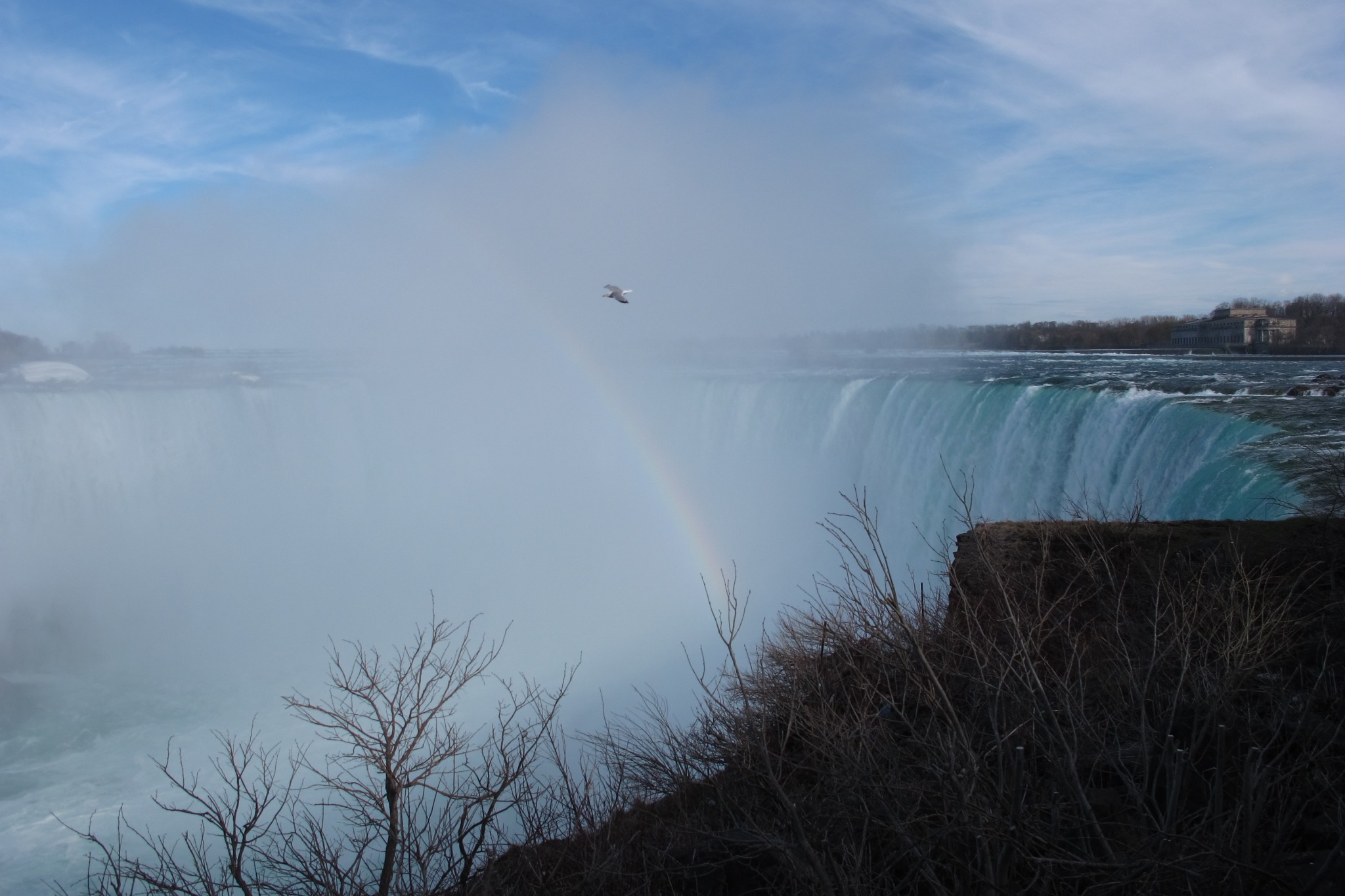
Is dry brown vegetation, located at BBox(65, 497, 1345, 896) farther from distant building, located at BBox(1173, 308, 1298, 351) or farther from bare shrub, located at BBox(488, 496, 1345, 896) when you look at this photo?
distant building, located at BBox(1173, 308, 1298, 351)

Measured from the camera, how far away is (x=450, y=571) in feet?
99.1

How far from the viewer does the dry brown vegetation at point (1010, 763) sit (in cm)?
420

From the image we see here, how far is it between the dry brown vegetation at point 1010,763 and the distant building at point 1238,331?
2688 centimetres

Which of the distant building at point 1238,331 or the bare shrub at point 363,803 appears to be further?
the distant building at point 1238,331

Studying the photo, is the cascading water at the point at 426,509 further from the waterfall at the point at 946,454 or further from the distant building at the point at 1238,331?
the distant building at the point at 1238,331

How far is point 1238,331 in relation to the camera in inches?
1271

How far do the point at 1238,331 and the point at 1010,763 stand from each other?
3345cm

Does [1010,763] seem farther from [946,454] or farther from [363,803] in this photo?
[946,454]

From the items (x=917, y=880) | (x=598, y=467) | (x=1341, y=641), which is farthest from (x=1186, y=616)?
(x=598, y=467)

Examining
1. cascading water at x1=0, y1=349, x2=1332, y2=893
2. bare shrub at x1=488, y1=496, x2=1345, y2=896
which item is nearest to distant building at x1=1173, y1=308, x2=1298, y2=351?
cascading water at x1=0, y1=349, x2=1332, y2=893

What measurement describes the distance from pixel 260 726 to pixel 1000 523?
15.2 m

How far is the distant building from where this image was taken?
30078mm

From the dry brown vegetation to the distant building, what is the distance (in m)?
26.9

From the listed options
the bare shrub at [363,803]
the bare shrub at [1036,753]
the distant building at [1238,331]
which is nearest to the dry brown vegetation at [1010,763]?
the bare shrub at [1036,753]
